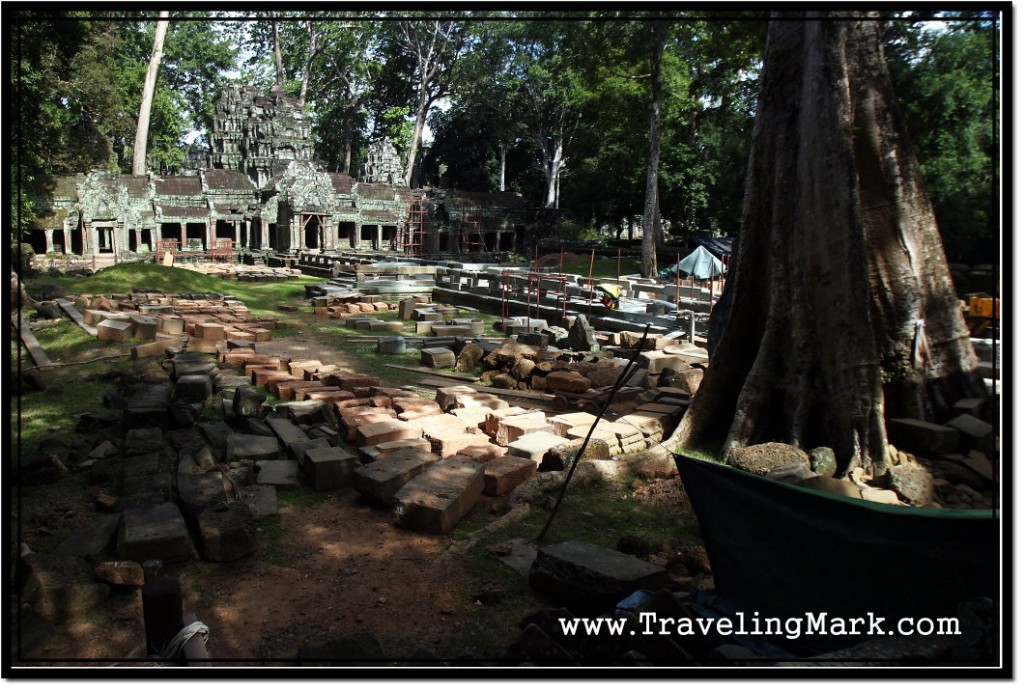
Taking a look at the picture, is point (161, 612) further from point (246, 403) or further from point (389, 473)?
point (246, 403)

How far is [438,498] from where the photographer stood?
5648 mm

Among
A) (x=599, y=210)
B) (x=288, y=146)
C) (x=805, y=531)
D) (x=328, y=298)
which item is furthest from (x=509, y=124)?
(x=805, y=531)

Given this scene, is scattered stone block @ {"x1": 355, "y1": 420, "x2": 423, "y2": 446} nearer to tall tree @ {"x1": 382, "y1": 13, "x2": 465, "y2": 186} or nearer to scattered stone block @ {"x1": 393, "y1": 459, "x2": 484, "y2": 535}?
scattered stone block @ {"x1": 393, "y1": 459, "x2": 484, "y2": 535}

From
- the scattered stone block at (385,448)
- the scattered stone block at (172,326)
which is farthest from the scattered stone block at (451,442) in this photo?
the scattered stone block at (172,326)

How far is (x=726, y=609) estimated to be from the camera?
4.01m

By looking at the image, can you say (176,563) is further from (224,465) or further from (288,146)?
(288,146)

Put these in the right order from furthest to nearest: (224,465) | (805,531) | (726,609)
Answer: (224,465) < (726,609) < (805,531)

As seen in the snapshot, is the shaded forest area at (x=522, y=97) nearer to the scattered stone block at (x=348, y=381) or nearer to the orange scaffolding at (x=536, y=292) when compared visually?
the scattered stone block at (x=348, y=381)

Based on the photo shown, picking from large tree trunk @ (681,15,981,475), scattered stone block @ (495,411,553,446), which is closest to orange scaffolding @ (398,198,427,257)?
scattered stone block @ (495,411,553,446)

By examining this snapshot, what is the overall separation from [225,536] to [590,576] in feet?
8.10

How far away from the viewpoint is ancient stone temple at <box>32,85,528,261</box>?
109 ft

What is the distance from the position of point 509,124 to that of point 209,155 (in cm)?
1828

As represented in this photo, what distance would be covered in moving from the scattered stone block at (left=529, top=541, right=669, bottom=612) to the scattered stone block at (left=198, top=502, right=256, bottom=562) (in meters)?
1.97

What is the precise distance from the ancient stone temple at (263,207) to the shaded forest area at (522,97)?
2123 mm
